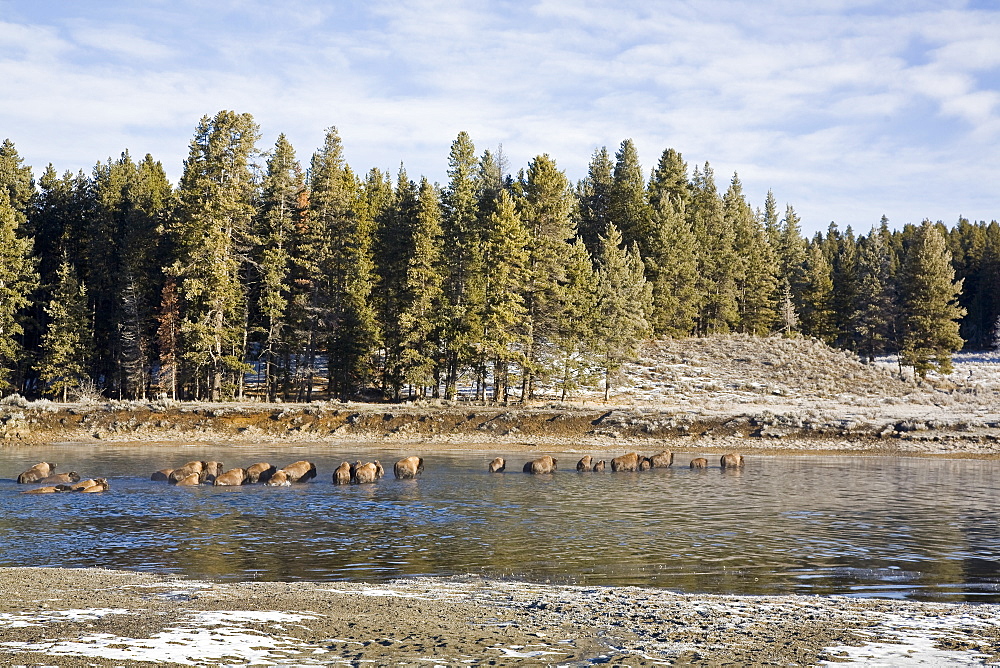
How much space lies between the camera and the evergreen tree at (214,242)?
5616 cm

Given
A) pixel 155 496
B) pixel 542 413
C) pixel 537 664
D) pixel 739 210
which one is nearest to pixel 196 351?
pixel 542 413

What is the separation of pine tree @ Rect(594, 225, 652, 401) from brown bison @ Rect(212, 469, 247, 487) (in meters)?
31.3

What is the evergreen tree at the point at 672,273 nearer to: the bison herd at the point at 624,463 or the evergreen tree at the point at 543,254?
the evergreen tree at the point at 543,254

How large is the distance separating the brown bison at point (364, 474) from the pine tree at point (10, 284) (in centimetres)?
3602

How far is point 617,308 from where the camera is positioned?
221ft

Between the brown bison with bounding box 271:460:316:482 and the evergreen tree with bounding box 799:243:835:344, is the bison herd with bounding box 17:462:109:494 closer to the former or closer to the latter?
the brown bison with bounding box 271:460:316:482

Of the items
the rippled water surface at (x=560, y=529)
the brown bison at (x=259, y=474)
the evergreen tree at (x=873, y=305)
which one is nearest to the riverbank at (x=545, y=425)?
the rippled water surface at (x=560, y=529)

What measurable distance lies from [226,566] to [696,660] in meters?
11.4

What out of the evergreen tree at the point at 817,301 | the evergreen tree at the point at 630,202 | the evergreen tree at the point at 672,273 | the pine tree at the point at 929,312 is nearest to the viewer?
the pine tree at the point at 929,312

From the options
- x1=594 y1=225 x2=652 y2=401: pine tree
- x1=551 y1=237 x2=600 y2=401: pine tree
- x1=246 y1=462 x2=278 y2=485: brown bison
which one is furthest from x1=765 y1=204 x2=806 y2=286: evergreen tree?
x1=246 y1=462 x2=278 y2=485: brown bison

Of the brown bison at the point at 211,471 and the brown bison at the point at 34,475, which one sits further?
the brown bison at the point at 211,471

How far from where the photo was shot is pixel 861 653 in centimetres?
1124

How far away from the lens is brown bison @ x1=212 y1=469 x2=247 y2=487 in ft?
107

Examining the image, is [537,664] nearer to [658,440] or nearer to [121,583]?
[121,583]
